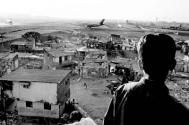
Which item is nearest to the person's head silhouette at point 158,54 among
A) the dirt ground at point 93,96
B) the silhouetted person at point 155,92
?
the silhouetted person at point 155,92

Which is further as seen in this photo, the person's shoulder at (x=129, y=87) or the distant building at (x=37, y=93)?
the distant building at (x=37, y=93)

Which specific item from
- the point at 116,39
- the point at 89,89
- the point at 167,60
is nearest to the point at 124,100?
the point at 167,60

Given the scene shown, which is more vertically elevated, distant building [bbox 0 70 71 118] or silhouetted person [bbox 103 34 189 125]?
silhouetted person [bbox 103 34 189 125]

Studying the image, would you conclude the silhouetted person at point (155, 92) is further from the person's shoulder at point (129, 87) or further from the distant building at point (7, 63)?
the distant building at point (7, 63)

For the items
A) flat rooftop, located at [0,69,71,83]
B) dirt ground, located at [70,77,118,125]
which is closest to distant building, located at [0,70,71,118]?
flat rooftop, located at [0,69,71,83]

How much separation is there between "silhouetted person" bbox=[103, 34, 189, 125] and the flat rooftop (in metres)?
16.2

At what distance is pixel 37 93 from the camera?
18.0 metres

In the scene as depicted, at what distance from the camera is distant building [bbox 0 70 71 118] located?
17.8 metres

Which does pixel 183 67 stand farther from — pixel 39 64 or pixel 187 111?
pixel 187 111

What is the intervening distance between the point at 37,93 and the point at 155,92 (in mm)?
17070

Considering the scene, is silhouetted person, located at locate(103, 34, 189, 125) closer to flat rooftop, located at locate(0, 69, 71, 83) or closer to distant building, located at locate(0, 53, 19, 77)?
flat rooftop, located at locate(0, 69, 71, 83)

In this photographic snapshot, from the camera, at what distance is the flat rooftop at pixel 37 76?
1802 centimetres

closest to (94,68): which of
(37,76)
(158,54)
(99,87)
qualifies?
(99,87)

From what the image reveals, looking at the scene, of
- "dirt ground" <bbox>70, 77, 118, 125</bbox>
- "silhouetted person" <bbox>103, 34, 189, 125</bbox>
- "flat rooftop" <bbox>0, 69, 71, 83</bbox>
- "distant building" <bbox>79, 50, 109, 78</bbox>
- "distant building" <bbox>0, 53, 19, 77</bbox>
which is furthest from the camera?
"distant building" <bbox>79, 50, 109, 78</bbox>
